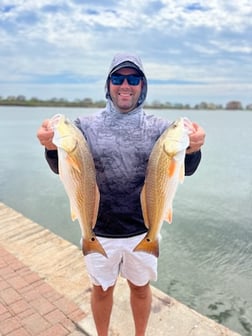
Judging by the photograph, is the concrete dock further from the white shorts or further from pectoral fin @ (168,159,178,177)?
pectoral fin @ (168,159,178,177)

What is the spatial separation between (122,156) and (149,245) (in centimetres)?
53

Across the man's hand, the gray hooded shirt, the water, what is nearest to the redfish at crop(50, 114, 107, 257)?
the gray hooded shirt

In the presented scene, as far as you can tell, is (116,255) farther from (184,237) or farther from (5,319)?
(184,237)

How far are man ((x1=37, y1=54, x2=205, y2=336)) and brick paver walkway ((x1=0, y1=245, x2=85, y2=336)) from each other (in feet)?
2.71

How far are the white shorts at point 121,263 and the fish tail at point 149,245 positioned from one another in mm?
79

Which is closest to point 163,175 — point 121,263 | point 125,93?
point 125,93

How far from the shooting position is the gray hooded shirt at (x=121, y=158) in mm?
1892

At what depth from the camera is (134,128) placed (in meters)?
1.93

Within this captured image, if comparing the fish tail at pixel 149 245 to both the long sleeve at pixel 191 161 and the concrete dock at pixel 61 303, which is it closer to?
the long sleeve at pixel 191 161

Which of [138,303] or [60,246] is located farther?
[60,246]

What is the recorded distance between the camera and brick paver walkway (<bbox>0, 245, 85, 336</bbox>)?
251 centimetres

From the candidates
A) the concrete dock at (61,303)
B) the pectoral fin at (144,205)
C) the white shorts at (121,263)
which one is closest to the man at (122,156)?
the white shorts at (121,263)

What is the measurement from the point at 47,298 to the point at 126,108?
6.15 ft

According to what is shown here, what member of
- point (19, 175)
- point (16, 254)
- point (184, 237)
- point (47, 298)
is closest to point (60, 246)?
point (16, 254)
